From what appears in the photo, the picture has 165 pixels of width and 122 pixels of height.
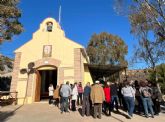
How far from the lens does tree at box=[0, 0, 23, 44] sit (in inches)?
403

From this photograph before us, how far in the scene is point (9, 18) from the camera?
35.1ft

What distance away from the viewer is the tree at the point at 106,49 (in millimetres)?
38500

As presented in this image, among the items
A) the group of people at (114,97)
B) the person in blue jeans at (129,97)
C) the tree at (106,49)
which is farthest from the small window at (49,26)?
the tree at (106,49)

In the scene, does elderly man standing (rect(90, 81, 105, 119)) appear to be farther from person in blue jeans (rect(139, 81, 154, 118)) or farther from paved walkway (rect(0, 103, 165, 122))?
person in blue jeans (rect(139, 81, 154, 118))

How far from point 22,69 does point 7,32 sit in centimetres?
845

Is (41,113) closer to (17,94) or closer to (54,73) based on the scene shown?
(17,94)

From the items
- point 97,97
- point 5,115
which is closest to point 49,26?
point 5,115

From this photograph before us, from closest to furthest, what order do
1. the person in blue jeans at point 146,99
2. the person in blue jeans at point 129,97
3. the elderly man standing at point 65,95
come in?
the person in blue jeans at point 129,97 < the person in blue jeans at point 146,99 < the elderly man standing at point 65,95

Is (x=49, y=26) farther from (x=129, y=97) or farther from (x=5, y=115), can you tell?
(x=129, y=97)

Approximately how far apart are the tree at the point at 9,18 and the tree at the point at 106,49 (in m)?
27.7

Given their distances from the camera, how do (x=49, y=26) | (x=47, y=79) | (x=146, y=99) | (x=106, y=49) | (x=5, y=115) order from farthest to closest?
(x=106, y=49), (x=47, y=79), (x=49, y=26), (x=5, y=115), (x=146, y=99)

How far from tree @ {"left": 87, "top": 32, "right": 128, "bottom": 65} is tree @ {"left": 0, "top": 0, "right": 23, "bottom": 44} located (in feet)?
90.7

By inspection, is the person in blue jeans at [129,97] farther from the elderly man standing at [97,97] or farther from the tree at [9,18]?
the tree at [9,18]

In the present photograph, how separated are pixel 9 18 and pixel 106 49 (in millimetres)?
28990
